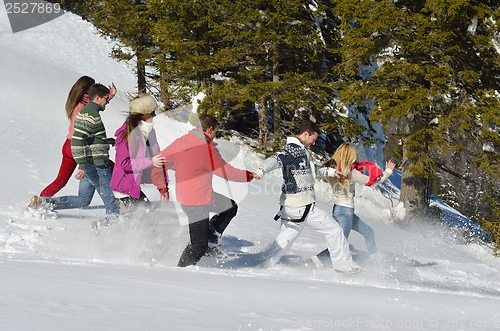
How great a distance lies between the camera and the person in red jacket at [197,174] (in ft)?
18.1

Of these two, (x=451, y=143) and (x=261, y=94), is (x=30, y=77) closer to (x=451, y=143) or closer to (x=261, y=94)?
(x=261, y=94)

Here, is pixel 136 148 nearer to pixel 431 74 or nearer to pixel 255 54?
pixel 431 74

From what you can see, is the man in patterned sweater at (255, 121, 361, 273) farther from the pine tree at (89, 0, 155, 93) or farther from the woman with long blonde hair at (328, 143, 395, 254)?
the pine tree at (89, 0, 155, 93)

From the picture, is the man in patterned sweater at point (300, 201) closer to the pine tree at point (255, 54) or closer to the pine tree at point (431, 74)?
the pine tree at point (431, 74)

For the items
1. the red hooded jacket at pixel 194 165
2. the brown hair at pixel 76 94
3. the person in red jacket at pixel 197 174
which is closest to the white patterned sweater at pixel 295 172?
the person in red jacket at pixel 197 174

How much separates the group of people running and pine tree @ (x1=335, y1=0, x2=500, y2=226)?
6061mm

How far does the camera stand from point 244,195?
468 inches

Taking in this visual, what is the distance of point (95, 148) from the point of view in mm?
6266

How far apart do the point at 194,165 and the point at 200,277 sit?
1171 millimetres

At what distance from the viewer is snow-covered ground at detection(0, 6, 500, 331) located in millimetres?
3086

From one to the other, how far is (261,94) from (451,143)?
500 centimetres

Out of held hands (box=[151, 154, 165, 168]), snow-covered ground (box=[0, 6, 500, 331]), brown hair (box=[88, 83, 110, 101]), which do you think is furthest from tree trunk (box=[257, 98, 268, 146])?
held hands (box=[151, 154, 165, 168])

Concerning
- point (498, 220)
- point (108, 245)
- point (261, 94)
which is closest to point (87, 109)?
point (108, 245)

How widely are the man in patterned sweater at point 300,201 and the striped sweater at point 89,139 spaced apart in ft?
6.08
